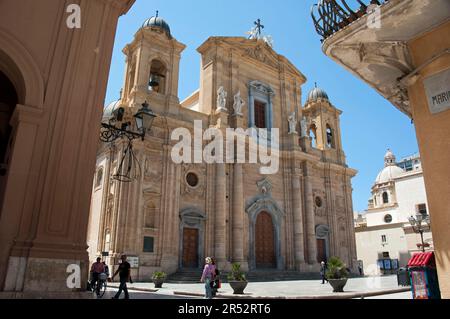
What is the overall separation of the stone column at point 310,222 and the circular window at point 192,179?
9.44 m

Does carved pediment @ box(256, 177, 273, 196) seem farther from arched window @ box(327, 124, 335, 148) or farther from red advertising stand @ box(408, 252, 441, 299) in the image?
red advertising stand @ box(408, 252, 441, 299)

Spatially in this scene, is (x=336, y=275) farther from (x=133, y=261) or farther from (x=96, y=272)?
(x=133, y=261)

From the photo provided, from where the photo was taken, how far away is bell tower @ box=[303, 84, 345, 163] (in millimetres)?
31422

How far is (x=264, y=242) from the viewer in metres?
23.9

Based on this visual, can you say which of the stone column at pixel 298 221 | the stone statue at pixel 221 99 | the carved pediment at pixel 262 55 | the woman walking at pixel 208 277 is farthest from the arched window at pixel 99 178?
the carved pediment at pixel 262 55

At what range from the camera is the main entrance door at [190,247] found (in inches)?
786

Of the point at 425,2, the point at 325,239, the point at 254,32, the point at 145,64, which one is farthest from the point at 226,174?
the point at 425,2

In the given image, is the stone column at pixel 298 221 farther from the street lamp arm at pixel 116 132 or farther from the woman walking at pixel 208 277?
the street lamp arm at pixel 116 132

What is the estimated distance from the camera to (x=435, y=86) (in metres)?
4.88

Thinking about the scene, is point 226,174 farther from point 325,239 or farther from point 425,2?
point 425,2

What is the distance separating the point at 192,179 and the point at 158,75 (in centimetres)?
700

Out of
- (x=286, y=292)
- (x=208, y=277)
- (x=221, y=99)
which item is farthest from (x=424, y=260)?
(x=221, y=99)

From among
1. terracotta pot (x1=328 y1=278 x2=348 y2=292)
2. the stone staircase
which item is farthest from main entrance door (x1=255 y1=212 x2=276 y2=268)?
terracotta pot (x1=328 y1=278 x2=348 y2=292)

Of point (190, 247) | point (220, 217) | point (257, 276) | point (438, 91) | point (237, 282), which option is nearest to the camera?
point (438, 91)
